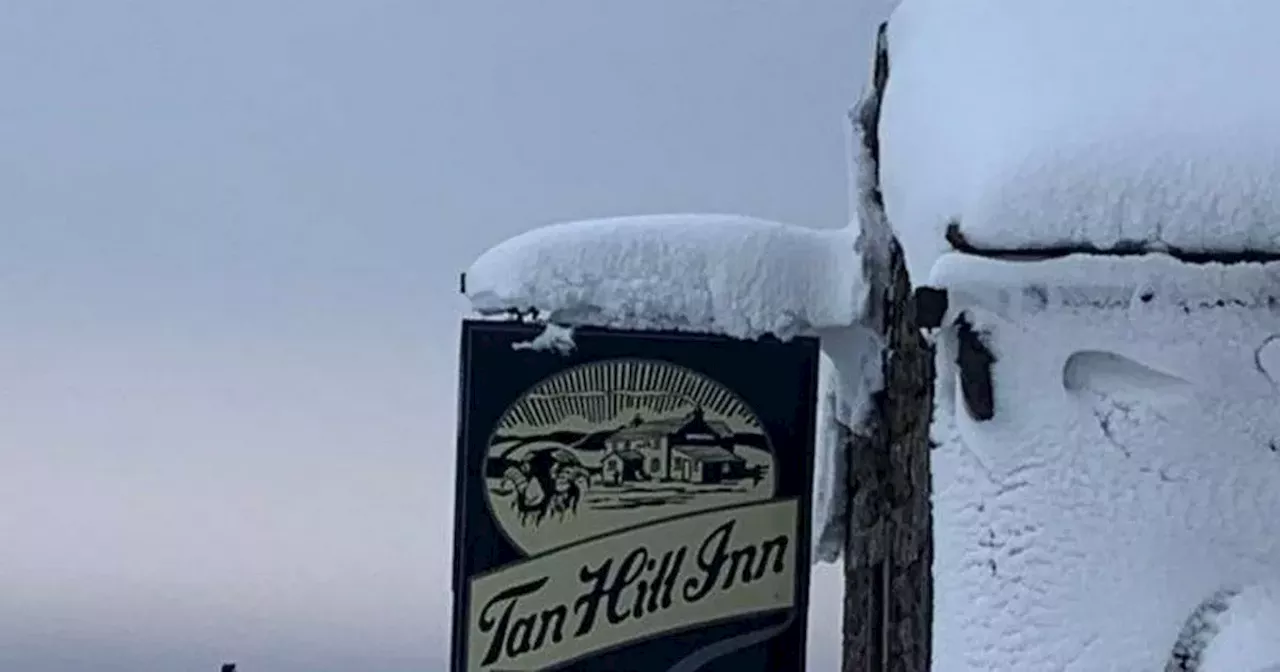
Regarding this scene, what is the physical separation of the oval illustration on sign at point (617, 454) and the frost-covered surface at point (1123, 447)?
4.25 feet

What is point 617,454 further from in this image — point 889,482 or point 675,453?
point 889,482

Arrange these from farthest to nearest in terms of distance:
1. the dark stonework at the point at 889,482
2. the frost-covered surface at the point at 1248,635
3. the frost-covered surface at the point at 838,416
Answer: the frost-covered surface at the point at 838,416 < the dark stonework at the point at 889,482 < the frost-covered surface at the point at 1248,635

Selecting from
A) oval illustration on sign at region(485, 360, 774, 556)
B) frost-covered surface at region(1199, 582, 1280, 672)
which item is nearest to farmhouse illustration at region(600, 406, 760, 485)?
oval illustration on sign at region(485, 360, 774, 556)

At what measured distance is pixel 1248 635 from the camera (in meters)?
3.16

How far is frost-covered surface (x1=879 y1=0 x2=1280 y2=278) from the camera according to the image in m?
3.14

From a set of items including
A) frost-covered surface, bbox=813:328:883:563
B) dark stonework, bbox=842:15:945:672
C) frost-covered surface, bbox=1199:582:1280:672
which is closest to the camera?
frost-covered surface, bbox=1199:582:1280:672

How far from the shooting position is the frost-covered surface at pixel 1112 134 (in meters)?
3.14

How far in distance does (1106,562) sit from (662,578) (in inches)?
61.9

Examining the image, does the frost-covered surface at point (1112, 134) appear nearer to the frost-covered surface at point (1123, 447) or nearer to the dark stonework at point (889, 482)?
the frost-covered surface at point (1123, 447)

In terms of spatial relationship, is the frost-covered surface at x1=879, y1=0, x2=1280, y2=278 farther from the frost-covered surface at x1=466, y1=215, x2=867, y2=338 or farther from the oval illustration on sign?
the oval illustration on sign

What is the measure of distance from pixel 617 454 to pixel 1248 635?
179 cm

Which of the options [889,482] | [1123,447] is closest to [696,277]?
[889,482]

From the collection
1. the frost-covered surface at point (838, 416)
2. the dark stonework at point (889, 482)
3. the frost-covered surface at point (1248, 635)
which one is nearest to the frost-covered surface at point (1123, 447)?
the frost-covered surface at point (1248, 635)

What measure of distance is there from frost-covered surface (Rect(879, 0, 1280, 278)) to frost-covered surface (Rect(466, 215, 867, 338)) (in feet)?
2.97
